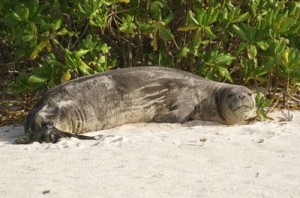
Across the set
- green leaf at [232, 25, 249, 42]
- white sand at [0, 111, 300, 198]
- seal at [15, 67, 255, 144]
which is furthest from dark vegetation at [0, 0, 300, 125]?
white sand at [0, 111, 300, 198]

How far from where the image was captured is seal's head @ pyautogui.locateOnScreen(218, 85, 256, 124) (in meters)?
5.59

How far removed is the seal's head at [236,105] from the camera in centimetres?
559

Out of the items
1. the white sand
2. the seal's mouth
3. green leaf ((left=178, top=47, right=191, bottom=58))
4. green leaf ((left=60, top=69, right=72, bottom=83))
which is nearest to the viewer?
the white sand

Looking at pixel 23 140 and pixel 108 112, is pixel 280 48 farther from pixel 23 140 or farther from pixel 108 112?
pixel 23 140

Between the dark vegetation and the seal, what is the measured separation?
0.21 meters

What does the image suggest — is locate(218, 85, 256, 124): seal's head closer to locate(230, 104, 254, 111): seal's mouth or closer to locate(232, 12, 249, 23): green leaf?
locate(230, 104, 254, 111): seal's mouth

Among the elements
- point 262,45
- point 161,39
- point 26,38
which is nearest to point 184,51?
point 161,39

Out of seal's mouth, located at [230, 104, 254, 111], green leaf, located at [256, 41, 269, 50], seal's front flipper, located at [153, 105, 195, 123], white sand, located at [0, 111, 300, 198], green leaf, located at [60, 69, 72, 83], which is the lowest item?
white sand, located at [0, 111, 300, 198]

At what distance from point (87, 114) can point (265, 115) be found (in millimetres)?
1538

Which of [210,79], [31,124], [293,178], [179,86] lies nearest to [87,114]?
[31,124]

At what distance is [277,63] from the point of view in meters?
5.62

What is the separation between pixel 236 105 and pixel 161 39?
1.20m

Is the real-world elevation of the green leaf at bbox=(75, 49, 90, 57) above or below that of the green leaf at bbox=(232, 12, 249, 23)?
below

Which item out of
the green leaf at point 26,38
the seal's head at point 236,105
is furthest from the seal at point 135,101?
the green leaf at point 26,38
